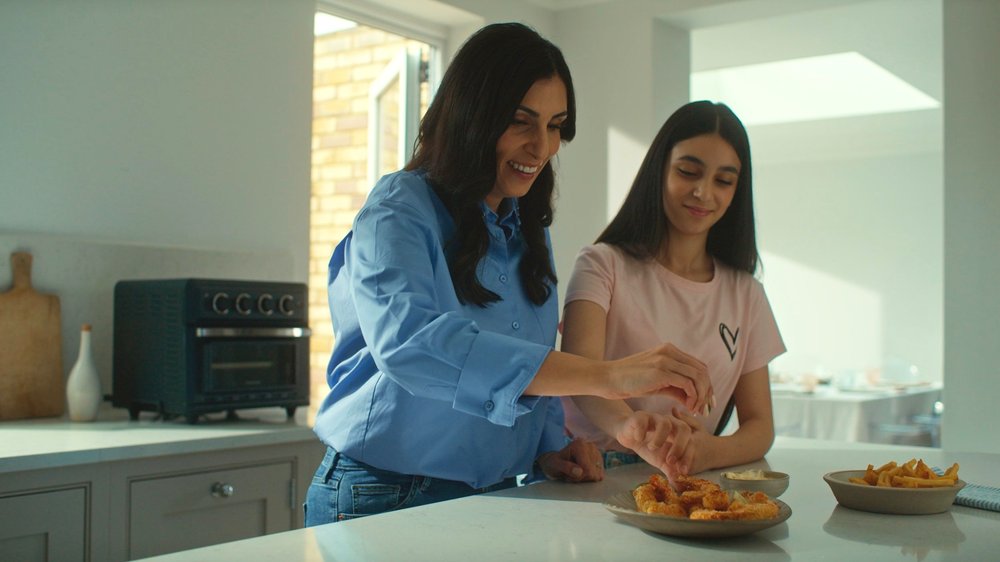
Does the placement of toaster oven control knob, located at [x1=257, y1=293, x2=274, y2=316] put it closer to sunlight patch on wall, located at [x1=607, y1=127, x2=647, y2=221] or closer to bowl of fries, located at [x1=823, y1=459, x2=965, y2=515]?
bowl of fries, located at [x1=823, y1=459, x2=965, y2=515]

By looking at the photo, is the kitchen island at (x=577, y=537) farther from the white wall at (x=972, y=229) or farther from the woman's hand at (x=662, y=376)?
the white wall at (x=972, y=229)

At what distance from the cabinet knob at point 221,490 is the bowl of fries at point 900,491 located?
153cm

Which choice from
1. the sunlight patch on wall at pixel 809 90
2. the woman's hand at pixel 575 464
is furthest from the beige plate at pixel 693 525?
the sunlight patch on wall at pixel 809 90

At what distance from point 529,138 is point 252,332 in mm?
1438

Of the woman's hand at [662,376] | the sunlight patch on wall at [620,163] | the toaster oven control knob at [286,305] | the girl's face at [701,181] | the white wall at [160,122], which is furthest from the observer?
the sunlight patch on wall at [620,163]

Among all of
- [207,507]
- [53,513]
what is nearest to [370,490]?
[53,513]

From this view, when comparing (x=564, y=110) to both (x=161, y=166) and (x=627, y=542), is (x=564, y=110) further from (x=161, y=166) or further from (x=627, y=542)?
(x=161, y=166)

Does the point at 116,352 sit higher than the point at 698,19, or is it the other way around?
the point at 698,19

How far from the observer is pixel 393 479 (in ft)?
4.94

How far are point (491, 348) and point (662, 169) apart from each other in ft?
2.67

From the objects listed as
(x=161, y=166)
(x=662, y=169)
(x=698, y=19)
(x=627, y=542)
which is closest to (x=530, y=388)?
(x=627, y=542)

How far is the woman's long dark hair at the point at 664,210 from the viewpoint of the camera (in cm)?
195

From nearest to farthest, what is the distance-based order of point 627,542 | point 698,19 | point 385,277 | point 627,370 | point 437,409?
point 627,542 → point 627,370 → point 385,277 → point 437,409 → point 698,19

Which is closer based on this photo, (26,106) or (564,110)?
(564,110)
